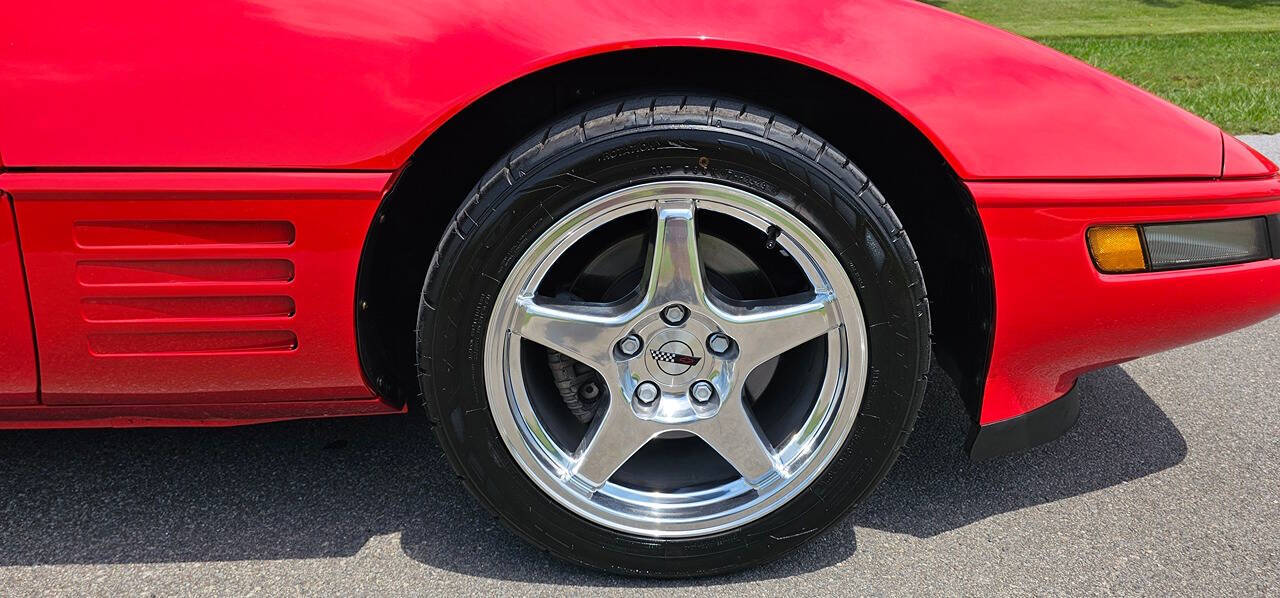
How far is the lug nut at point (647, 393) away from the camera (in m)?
1.87

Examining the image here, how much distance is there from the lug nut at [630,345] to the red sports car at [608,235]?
13mm

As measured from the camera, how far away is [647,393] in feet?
6.16

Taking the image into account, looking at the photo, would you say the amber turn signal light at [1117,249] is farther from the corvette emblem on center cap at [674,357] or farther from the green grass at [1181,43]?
the green grass at [1181,43]

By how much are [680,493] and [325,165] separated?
88 centimetres

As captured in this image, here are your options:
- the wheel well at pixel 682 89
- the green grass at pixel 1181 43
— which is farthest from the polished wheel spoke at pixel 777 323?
the green grass at pixel 1181 43

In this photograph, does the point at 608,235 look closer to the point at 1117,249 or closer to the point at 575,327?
the point at 575,327

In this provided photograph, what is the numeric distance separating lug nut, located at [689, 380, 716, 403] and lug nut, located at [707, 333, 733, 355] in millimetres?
67

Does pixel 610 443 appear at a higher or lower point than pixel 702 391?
lower

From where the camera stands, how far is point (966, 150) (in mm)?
1726

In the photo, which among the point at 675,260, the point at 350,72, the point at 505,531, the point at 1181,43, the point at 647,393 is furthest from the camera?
the point at 1181,43

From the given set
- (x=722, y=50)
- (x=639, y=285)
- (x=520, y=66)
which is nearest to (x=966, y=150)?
(x=722, y=50)

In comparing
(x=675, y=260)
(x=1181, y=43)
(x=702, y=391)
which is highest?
(x=675, y=260)

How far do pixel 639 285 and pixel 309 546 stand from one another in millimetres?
850

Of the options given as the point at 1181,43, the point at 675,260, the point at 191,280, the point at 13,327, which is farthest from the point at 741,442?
the point at 1181,43
